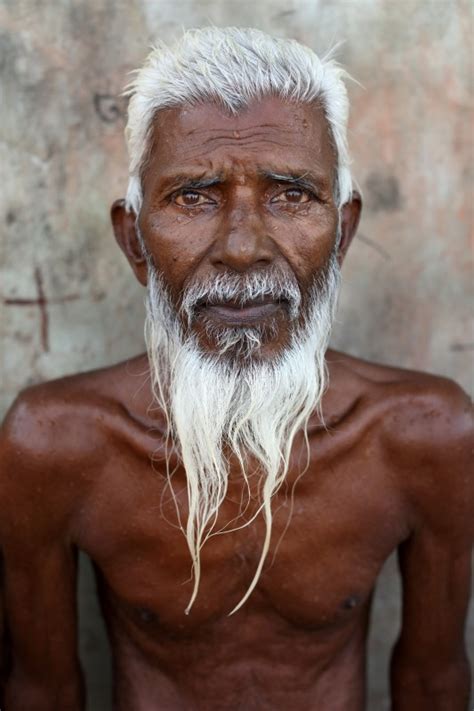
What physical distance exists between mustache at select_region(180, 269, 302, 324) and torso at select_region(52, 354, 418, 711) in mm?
371

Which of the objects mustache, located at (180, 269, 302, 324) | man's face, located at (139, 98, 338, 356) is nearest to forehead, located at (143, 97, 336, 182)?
man's face, located at (139, 98, 338, 356)

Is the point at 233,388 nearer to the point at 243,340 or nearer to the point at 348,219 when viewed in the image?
the point at 243,340

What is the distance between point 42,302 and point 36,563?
0.78 metres

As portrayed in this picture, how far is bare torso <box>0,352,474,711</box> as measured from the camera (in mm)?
2141

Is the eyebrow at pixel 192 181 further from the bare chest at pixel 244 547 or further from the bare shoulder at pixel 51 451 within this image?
the bare chest at pixel 244 547

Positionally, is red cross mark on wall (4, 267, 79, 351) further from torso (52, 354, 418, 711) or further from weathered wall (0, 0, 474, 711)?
torso (52, 354, 418, 711)

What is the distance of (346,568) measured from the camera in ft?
7.19

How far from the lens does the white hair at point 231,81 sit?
6.33 feet

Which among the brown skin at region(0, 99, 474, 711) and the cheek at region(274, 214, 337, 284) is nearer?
the cheek at region(274, 214, 337, 284)

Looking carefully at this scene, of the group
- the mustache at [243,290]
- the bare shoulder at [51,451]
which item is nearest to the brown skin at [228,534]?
the bare shoulder at [51,451]

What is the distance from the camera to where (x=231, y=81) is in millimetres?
1920

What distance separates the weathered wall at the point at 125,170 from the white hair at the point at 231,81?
0.51 m

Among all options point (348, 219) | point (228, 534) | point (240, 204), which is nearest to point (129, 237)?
point (240, 204)

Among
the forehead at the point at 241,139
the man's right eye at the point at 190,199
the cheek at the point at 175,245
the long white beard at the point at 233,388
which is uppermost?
the forehead at the point at 241,139
